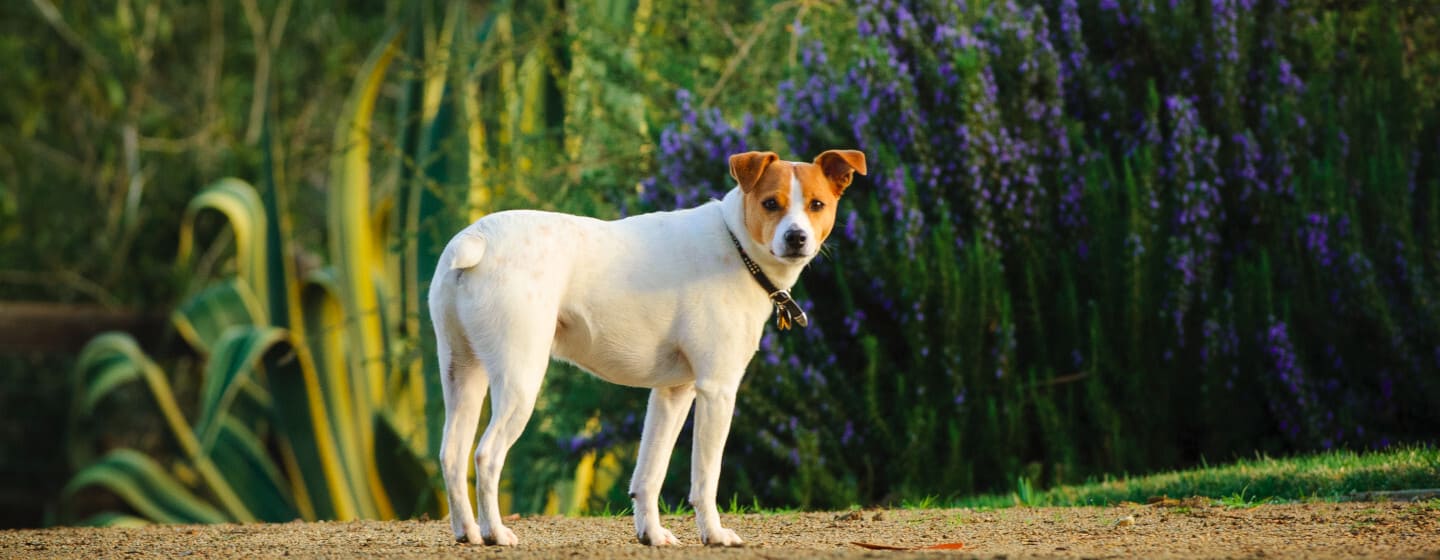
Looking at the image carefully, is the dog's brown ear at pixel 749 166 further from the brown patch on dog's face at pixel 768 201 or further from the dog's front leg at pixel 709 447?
the dog's front leg at pixel 709 447

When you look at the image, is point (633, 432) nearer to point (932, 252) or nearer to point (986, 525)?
point (932, 252)

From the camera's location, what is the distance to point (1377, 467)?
7.31 m

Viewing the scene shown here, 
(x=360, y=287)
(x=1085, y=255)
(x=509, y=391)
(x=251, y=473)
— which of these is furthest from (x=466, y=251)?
(x=251, y=473)

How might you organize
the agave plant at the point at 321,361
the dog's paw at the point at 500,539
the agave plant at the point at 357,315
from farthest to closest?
the agave plant at the point at 321,361 < the agave plant at the point at 357,315 < the dog's paw at the point at 500,539

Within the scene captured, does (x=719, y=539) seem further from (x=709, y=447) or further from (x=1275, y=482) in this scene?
(x=1275, y=482)

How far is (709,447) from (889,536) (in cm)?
97

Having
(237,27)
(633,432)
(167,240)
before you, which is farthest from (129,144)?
(633,432)

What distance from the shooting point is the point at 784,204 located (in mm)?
5293

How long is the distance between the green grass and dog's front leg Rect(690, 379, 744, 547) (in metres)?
2.50

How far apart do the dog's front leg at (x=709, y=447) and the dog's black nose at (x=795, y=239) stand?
1.69 ft

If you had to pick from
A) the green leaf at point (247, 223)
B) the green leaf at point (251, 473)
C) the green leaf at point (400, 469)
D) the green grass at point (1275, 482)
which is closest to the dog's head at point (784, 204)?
the green grass at point (1275, 482)

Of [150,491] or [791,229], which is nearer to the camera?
[791,229]

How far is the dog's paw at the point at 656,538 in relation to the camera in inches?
213

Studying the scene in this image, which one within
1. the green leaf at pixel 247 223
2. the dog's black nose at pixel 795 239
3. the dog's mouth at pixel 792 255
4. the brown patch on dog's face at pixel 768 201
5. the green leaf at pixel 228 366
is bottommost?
the green leaf at pixel 228 366
